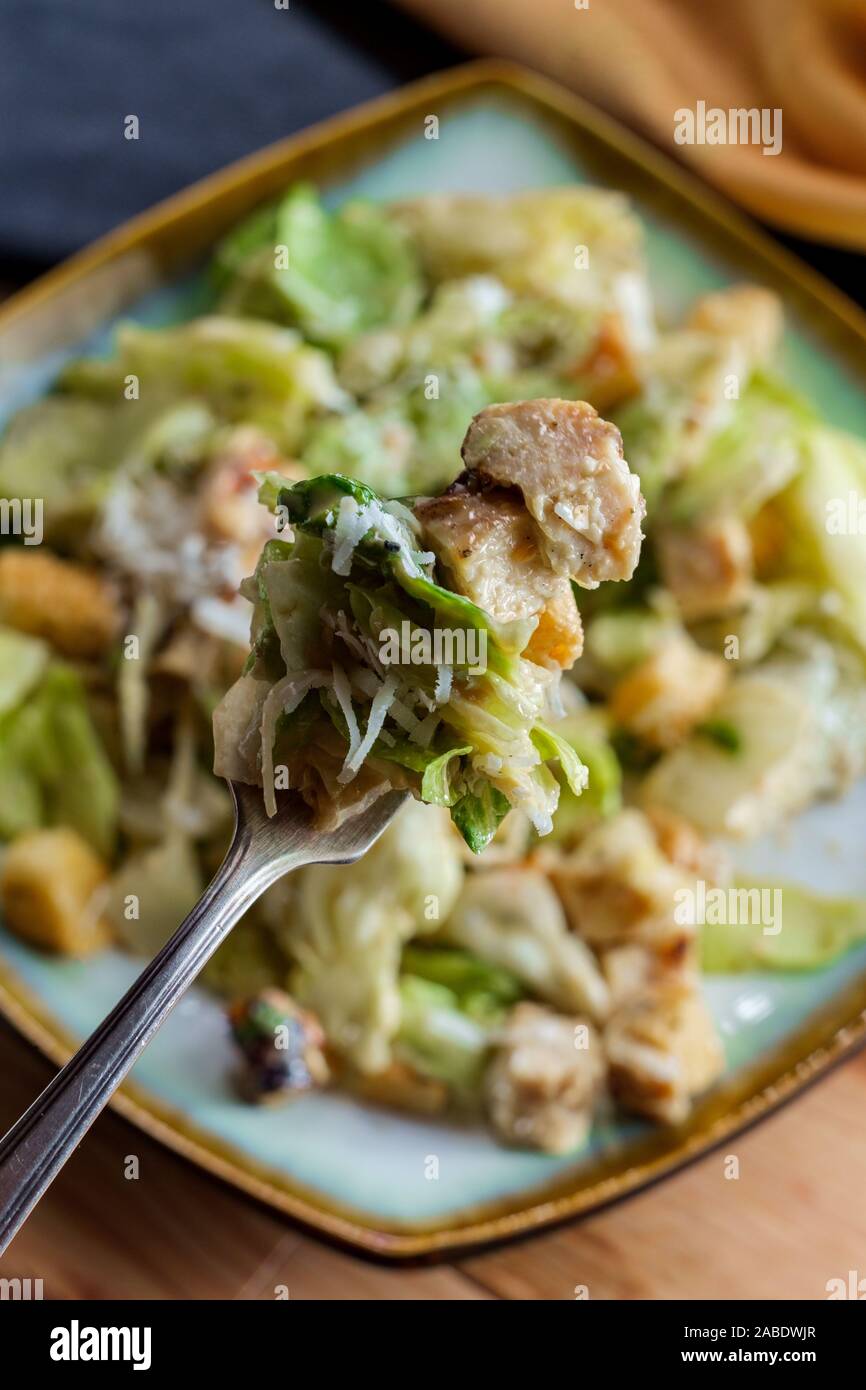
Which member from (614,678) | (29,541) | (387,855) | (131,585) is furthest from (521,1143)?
(29,541)

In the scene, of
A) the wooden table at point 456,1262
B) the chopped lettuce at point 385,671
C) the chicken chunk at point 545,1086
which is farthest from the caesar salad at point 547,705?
the chopped lettuce at point 385,671

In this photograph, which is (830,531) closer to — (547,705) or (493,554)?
(547,705)

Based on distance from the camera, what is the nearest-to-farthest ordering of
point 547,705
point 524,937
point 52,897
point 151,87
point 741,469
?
1. point 547,705
2. point 52,897
3. point 524,937
4. point 741,469
5. point 151,87

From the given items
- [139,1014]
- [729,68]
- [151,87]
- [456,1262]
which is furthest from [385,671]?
[729,68]

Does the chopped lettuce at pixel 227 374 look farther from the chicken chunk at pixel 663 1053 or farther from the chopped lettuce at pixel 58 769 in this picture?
the chicken chunk at pixel 663 1053

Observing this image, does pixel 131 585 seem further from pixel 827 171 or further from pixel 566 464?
pixel 827 171

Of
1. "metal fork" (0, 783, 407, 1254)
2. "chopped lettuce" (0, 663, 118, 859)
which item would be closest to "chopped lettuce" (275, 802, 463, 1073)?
"chopped lettuce" (0, 663, 118, 859)
